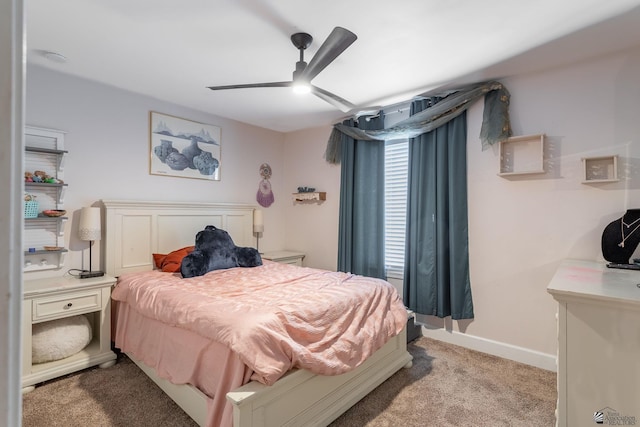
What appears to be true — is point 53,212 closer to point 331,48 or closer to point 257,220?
point 257,220

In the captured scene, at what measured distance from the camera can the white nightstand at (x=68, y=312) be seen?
2.22 metres

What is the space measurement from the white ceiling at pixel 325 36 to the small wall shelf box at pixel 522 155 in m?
0.56

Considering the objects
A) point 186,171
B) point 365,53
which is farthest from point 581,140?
point 186,171

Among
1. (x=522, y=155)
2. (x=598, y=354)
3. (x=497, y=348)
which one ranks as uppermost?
(x=522, y=155)

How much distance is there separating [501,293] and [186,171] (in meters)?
3.34

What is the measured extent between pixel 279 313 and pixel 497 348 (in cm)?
213

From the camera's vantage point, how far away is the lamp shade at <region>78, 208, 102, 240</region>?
105 inches

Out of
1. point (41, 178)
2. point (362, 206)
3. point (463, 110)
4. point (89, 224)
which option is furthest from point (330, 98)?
point (41, 178)

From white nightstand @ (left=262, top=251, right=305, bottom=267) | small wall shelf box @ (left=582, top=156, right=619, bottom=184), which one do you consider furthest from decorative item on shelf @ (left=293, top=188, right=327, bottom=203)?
small wall shelf box @ (left=582, top=156, right=619, bottom=184)

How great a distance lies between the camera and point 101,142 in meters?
2.94

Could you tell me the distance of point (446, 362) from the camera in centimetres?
267

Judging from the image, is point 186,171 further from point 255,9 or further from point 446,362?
point 446,362

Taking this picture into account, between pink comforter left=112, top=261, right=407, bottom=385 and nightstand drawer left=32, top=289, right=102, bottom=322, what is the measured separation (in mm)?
153

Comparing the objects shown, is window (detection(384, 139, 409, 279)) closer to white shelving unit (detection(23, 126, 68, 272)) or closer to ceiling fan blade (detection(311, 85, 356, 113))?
ceiling fan blade (detection(311, 85, 356, 113))
